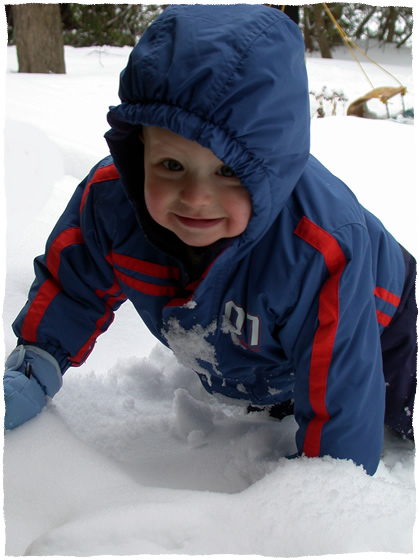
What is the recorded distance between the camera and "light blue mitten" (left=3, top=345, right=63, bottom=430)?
3.18 feet

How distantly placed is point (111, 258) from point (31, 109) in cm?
186

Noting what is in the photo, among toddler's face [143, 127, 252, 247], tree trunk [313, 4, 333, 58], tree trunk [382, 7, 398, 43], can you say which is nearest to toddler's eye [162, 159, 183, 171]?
toddler's face [143, 127, 252, 247]

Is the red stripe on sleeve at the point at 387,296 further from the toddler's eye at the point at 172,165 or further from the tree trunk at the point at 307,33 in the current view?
the tree trunk at the point at 307,33

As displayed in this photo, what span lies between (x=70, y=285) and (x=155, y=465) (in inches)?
16.0

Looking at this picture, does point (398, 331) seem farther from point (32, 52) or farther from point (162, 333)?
point (32, 52)

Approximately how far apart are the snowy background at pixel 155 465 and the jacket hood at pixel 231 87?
45cm

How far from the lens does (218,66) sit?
2.34ft

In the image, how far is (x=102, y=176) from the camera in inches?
42.9

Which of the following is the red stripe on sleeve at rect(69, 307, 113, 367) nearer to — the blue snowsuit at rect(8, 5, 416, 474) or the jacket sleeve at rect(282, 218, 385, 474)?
the blue snowsuit at rect(8, 5, 416, 474)

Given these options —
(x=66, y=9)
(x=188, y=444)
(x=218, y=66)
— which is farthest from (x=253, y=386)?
(x=66, y=9)

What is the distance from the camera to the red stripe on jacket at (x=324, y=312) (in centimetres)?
87

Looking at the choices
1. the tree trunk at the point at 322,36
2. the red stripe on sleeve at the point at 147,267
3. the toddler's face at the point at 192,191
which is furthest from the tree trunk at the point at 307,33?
the toddler's face at the point at 192,191

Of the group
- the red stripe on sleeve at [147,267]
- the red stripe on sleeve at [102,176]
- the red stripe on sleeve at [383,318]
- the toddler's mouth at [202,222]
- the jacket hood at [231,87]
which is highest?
the jacket hood at [231,87]

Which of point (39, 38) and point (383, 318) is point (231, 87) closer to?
point (383, 318)
